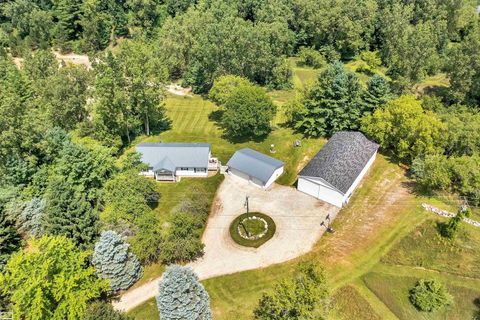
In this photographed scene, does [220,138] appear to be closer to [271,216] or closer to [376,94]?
[271,216]

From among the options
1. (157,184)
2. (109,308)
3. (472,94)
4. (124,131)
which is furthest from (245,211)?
(472,94)

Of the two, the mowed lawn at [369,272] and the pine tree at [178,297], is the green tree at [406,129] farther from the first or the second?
the pine tree at [178,297]

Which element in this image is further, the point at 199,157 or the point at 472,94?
the point at 472,94

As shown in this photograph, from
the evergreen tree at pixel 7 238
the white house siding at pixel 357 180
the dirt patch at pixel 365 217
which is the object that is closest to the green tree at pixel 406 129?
the white house siding at pixel 357 180

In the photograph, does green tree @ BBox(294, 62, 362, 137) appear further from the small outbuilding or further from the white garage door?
the white garage door

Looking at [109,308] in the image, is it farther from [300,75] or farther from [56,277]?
[300,75]

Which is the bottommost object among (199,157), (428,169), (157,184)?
(157,184)
